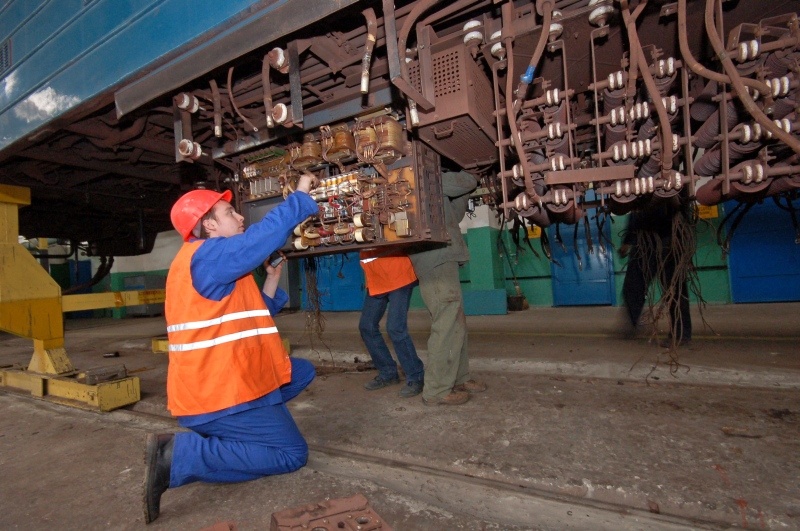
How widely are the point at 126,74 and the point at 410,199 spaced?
5.15 ft

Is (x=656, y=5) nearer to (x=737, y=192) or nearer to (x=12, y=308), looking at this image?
(x=737, y=192)

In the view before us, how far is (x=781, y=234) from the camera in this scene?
5.93 meters

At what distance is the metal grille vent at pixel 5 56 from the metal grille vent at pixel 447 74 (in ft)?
9.62

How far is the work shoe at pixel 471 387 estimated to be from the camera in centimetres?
276

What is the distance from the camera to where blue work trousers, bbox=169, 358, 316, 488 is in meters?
1.65

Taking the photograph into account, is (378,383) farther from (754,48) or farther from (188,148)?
(754,48)

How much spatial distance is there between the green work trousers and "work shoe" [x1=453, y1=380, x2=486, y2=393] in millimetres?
187

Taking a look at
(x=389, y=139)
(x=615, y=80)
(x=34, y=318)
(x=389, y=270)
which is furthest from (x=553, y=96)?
(x=34, y=318)

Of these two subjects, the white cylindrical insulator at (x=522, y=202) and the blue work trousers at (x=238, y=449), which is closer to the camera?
the blue work trousers at (x=238, y=449)

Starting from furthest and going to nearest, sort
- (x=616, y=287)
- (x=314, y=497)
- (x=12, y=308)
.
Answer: (x=616, y=287) < (x=12, y=308) < (x=314, y=497)

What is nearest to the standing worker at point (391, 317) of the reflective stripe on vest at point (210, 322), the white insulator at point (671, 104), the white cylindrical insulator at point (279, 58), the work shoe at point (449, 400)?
the work shoe at point (449, 400)

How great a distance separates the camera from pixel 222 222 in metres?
1.97

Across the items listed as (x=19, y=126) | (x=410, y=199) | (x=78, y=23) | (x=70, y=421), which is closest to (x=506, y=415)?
(x=410, y=199)

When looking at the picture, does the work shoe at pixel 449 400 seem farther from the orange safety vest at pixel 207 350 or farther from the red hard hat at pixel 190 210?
the red hard hat at pixel 190 210
